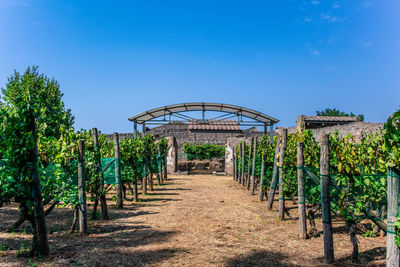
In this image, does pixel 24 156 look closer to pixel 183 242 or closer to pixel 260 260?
pixel 183 242

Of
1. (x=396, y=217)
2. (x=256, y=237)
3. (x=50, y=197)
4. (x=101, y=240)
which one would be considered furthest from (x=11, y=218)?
(x=396, y=217)

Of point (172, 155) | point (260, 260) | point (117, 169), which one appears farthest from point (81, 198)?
point (172, 155)

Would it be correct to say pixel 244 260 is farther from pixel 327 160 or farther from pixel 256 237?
pixel 327 160

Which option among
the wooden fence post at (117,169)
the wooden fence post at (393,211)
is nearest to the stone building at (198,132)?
the wooden fence post at (117,169)

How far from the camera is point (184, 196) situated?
1184cm

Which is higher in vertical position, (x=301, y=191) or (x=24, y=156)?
(x=24, y=156)

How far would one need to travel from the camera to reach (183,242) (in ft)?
18.2

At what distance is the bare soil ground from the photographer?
4.56 metres

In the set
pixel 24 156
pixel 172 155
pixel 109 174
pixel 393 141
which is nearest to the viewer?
pixel 393 141

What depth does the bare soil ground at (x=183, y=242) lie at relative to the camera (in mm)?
4559

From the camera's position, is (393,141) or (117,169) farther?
(117,169)

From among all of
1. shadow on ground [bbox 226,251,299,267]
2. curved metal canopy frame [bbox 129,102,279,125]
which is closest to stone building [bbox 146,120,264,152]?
curved metal canopy frame [bbox 129,102,279,125]

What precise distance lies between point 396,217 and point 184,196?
9278mm

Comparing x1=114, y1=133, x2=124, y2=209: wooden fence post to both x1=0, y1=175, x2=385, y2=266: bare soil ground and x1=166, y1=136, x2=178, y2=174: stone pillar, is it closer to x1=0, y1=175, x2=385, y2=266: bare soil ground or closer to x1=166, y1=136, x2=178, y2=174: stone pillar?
x1=0, y1=175, x2=385, y2=266: bare soil ground
